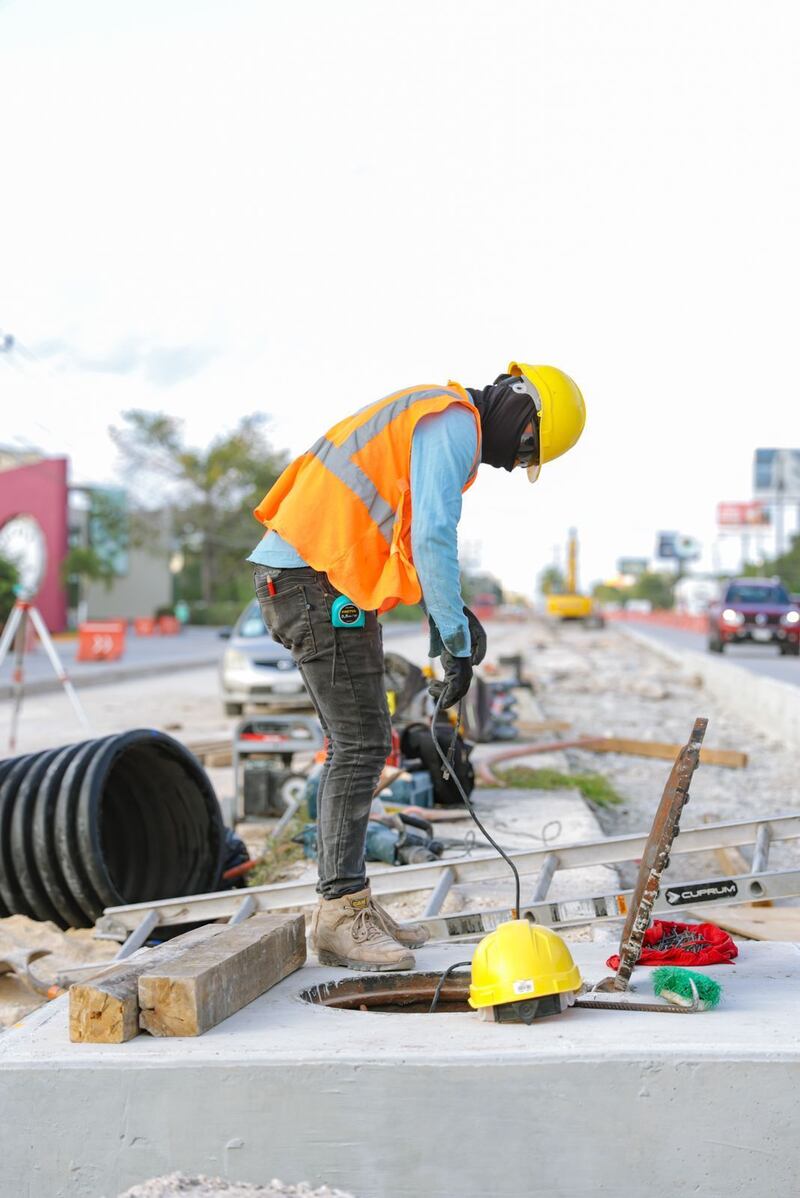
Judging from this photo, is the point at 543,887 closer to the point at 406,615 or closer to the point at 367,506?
the point at 367,506

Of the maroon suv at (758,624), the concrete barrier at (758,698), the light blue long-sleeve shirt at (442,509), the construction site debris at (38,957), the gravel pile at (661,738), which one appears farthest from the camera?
the maroon suv at (758,624)

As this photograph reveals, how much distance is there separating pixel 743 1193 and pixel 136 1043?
4.95 ft

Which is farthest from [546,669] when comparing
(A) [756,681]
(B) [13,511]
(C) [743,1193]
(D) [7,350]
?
(C) [743,1193]

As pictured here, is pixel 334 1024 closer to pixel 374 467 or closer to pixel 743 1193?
pixel 743 1193

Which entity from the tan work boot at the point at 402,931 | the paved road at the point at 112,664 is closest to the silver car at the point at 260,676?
the paved road at the point at 112,664

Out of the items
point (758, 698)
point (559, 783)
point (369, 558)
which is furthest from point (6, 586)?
point (369, 558)

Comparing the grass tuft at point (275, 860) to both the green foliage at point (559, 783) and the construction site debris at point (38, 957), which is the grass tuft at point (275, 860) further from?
the green foliage at point (559, 783)

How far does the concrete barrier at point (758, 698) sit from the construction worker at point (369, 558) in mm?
10635

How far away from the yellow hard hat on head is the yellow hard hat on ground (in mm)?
1467

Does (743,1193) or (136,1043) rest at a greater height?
(136,1043)

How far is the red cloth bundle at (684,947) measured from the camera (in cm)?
381

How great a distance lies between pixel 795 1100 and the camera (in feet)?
9.53

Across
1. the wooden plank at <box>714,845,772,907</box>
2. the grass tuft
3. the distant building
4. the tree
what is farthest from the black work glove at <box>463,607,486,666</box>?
the tree

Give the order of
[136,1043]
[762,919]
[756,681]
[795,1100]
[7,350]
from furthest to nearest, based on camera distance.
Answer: [7,350], [756,681], [762,919], [136,1043], [795,1100]
